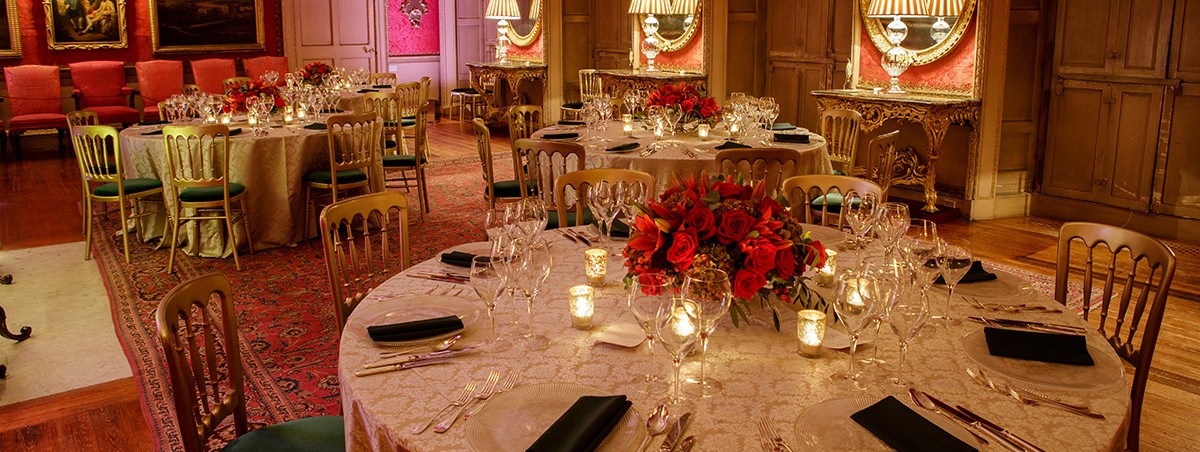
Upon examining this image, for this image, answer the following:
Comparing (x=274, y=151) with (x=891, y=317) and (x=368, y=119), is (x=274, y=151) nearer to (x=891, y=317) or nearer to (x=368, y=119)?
(x=368, y=119)

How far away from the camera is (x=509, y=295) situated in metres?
2.29

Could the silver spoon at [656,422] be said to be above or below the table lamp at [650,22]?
below

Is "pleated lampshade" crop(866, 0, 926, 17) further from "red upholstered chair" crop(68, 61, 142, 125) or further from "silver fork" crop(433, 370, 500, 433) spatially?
"red upholstered chair" crop(68, 61, 142, 125)

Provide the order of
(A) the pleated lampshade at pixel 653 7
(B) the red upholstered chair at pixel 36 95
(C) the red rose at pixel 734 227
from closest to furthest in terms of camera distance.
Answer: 1. (C) the red rose at pixel 734 227
2. (A) the pleated lampshade at pixel 653 7
3. (B) the red upholstered chair at pixel 36 95

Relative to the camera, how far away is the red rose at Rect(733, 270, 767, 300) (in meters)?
1.98

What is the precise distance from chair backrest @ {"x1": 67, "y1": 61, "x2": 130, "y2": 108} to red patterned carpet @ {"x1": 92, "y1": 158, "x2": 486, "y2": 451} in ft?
14.2

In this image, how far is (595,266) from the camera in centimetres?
244

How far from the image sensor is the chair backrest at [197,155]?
204 inches

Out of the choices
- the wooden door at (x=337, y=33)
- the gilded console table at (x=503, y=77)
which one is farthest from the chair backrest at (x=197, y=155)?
the wooden door at (x=337, y=33)

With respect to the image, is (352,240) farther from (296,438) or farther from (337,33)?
(337,33)

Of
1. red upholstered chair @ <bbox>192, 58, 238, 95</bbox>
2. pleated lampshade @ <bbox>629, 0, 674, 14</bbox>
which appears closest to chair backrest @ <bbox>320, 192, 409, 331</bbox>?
pleated lampshade @ <bbox>629, 0, 674, 14</bbox>

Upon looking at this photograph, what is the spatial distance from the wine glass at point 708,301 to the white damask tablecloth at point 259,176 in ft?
14.7

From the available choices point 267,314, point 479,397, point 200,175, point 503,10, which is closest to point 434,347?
point 479,397

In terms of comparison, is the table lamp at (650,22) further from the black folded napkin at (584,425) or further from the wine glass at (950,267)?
the black folded napkin at (584,425)
